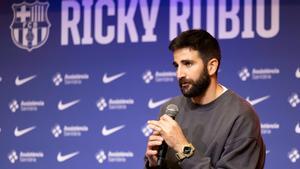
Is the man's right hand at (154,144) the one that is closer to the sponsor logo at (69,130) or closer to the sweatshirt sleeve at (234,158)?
the sweatshirt sleeve at (234,158)

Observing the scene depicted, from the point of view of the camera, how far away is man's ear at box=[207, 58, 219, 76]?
257 cm

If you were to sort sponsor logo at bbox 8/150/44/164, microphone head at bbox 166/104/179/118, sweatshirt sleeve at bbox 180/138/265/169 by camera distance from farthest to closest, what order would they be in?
sponsor logo at bbox 8/150/44/164
microphone head at bbox 166/104/179/118
sweatshirt sleeve at bbox 180/138/265/169

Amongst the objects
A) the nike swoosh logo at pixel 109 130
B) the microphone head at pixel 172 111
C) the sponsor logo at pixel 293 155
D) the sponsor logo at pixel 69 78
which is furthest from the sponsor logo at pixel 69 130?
the microphone head at pixel 172 111

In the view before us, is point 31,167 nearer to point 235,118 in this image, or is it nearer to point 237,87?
point 237,87

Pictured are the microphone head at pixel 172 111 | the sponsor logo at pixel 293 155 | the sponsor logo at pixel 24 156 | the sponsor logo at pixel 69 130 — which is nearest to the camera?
the microphone head at pixel 172 111

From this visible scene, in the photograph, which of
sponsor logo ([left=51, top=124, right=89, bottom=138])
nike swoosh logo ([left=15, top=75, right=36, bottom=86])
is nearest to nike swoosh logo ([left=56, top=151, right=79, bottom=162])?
sponsor logo ([left=51, top=124, right=89, bottom=138])

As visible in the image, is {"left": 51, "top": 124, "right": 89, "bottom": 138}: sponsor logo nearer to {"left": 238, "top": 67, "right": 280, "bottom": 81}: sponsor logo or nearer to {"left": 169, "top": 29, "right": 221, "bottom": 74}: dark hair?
{"left": 238, "top": 67, "right": 280, "bottom": 81}: sponsor logo

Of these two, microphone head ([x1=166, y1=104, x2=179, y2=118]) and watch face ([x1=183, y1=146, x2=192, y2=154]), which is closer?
watch face ([x1=183, y1=146, x2=192, y2=154])

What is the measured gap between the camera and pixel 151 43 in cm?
437

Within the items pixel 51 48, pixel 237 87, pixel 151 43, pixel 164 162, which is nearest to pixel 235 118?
pixel 164 162

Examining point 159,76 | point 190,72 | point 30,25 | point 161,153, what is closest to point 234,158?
point 161,153

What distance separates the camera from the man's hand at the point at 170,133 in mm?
2363

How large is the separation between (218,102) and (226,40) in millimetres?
1652

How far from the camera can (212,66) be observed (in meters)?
2.59
